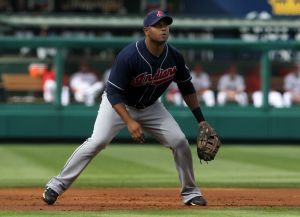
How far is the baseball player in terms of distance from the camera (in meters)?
7.82

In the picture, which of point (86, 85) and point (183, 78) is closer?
point (183, 78)

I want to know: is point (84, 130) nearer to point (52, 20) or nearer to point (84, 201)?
point (52, 20)

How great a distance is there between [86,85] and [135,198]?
792cm

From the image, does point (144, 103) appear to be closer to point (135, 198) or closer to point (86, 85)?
point (135, 198)

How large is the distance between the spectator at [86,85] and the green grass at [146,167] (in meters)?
1.00

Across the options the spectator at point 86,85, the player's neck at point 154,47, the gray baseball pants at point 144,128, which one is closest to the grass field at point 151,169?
the gray baseball pants at point 144,128

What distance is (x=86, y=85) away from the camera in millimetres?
16734

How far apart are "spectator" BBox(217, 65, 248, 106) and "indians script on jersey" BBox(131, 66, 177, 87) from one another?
29.1 feet

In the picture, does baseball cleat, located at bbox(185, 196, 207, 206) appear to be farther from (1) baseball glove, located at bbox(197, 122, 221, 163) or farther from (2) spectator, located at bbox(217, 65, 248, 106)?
(2) spectator, located at bbox(217, 65, 248, 106)

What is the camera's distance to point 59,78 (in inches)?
663

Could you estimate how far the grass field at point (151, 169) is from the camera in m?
7.87

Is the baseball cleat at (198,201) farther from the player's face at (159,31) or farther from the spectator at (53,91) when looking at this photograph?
the spectator at (53,91)

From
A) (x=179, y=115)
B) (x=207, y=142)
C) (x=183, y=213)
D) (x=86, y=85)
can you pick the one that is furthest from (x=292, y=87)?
(x=183, y=213)

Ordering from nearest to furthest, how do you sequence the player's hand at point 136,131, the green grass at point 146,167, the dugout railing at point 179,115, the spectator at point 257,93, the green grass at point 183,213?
1. the green grass at point 183,213
2. the player's hand at point 136,131
3. the green grass at point 146,167
4. the dugout railing at point 179,115
5. the spectator at point 257,93
